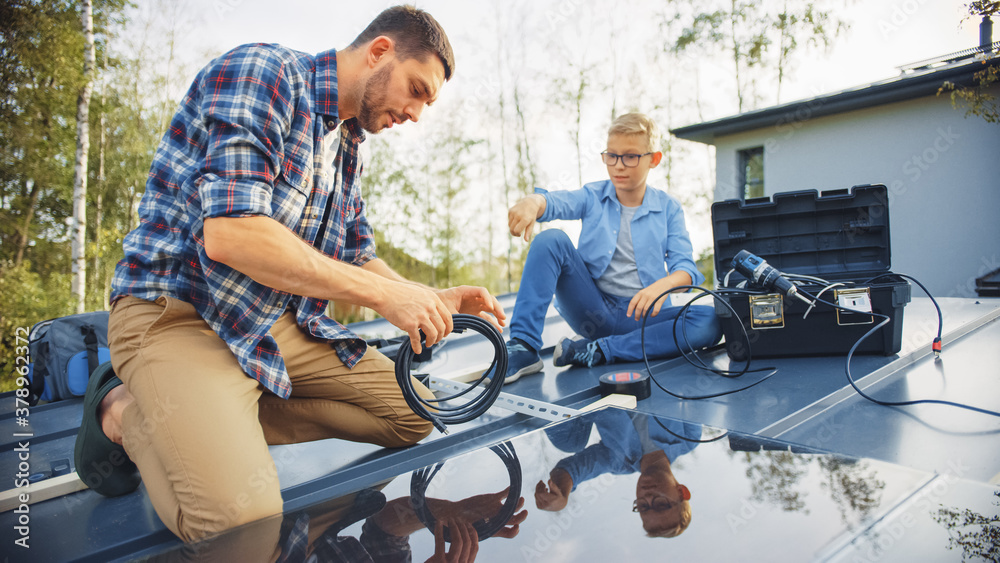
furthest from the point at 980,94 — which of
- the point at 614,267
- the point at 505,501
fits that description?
the point at 505,501

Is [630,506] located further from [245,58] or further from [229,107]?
[245,58]

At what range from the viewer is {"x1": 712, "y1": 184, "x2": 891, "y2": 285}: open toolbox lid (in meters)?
2.34

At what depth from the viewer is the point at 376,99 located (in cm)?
135

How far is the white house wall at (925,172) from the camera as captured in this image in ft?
17.8

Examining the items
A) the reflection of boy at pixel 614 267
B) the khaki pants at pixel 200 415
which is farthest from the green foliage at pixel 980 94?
the khaki pants at pixel 200 415

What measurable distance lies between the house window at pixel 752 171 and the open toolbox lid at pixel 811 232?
5.04m

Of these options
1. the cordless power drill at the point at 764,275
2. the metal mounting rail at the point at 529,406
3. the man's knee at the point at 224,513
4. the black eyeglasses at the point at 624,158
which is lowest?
the metal mounting rail at the point at 529,406

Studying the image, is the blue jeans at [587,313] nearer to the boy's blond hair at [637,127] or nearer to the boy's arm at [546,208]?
the boy's arm at [546,208]

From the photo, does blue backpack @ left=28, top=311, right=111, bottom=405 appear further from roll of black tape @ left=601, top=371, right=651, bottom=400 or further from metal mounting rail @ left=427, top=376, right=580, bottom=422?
roll of black tape @ left=601, top=371, right=651, bottom=400

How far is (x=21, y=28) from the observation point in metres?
8.12

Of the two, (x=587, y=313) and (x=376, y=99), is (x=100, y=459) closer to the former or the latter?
(x=376, y=99)

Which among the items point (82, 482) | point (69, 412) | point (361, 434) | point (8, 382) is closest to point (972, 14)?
point (361, 434)

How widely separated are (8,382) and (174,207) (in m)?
8.81

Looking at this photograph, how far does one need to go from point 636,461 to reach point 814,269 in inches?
70.9
